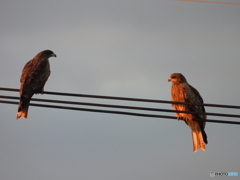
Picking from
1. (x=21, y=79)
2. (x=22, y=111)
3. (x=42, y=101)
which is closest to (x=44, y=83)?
(x=21, y=79)

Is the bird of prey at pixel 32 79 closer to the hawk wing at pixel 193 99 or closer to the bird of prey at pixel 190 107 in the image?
the bird of prey at pixel 190 107

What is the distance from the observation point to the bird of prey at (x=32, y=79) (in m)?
12.0

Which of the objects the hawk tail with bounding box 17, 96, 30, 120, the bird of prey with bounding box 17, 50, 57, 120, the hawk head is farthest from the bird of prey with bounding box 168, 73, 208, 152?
the hawk tail with bounding box 17, 96, 30, 120

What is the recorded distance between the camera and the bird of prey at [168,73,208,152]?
45.9 feet

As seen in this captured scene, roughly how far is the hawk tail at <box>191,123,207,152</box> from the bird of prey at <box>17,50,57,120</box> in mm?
4522

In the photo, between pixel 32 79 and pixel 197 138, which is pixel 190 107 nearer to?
pixel 197 138

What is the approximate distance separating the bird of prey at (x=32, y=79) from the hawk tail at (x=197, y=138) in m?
4.52

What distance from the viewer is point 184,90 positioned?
47.9ft

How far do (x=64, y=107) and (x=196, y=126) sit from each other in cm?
548

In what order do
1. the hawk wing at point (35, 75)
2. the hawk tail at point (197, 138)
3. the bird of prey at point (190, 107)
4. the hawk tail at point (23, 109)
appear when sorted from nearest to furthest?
the hawk tail at point (23, 109), the hawk wing at point (35, 75), the hawk tail at point (197, 138), the bird of prey at point (190, 107)

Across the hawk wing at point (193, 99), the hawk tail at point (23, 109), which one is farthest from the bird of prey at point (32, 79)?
the hawk wing at point (193, 99)

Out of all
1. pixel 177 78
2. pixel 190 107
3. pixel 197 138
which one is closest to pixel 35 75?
pixel 177 78

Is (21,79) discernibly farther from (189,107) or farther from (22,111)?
(189,107)

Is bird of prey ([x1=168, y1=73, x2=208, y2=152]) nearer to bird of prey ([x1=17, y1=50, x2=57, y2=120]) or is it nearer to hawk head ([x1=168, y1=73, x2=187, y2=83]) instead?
hawk head ([x1=168, y1=73, x2=187, y2=83])
